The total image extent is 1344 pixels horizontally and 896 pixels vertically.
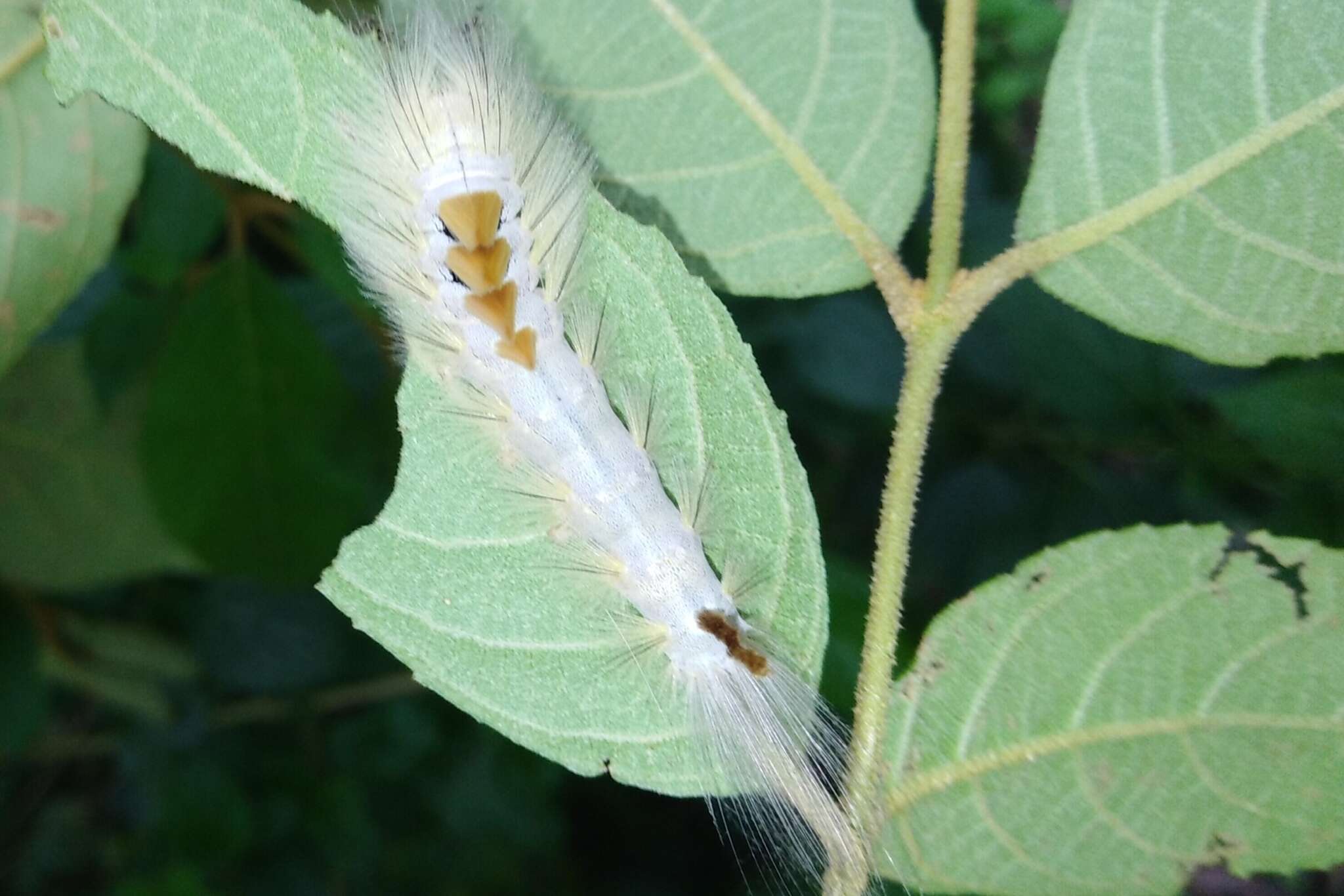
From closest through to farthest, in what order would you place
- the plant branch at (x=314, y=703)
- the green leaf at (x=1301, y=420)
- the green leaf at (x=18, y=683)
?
the green leaf at (x=1301, y=420)
the green leaf at (x=18, y=683)
the plant branch at (x=314, y=703)

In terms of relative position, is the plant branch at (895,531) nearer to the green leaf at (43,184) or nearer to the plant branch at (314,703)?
the green leaf at (43,184)

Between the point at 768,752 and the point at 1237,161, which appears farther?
the point at 768,752

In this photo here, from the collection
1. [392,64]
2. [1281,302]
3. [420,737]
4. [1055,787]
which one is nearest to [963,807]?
[1055,787]

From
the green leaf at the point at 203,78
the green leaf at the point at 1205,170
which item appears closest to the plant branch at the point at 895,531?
the green leaf at the point at 1205,170

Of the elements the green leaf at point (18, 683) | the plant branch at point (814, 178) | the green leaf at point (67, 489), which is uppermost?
the plant branch at point (814, 178)

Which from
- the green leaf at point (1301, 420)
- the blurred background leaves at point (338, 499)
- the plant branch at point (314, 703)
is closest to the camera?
the green leaf at point (1301, 420)

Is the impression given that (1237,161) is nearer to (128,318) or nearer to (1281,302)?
(1281,302)

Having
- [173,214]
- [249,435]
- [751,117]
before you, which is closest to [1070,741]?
[751,117]
